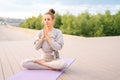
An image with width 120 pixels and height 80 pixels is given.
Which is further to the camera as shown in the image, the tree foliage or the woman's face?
the tree foliage

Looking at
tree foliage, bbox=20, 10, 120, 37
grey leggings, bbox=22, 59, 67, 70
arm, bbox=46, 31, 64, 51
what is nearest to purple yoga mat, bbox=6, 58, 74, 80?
grey leggings, bbox=22, 59, 67, 70

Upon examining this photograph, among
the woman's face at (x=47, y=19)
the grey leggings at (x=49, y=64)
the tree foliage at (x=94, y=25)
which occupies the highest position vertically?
the woman's face at (x=47, y=19)

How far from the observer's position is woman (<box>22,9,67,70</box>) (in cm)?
514

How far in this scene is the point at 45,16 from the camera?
514 centimetres

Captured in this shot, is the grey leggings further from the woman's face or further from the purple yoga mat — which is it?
the woman's face

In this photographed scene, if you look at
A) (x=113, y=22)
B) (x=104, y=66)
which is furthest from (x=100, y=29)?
(x=104, y=66)

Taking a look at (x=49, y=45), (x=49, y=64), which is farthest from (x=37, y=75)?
(x=49, y=45)

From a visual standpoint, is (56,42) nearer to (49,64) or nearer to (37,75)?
(49,64)

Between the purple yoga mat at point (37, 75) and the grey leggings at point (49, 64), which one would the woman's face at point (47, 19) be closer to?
the grey leggings at point (49, 64)

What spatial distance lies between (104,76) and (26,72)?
55.1 inches

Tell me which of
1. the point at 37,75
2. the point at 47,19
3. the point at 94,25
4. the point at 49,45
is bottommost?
the point at 94,25

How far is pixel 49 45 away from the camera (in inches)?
205

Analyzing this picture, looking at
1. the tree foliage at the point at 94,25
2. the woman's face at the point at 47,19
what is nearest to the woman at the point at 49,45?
the woman's face at the point at 47,19

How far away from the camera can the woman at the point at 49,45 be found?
16.9ft
